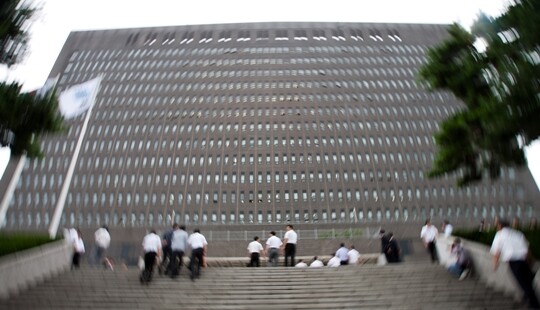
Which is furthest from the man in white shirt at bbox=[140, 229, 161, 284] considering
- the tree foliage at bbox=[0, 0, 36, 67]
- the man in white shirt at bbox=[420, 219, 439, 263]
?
the man in white shirt at bbox=[420, 219, 439, 263]

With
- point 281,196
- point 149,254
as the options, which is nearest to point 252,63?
point 281,196

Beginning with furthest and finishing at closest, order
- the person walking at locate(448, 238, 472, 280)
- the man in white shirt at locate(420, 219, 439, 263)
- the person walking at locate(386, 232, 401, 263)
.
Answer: the person walking at locate(386, 232, 401, 263), the man in white shirt at locate(420, 219, 439, 263), the person walking at locate(448, 238, 472, 280)

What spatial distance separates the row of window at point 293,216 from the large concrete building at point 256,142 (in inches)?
7.0

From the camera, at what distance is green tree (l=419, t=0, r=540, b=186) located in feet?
34.0

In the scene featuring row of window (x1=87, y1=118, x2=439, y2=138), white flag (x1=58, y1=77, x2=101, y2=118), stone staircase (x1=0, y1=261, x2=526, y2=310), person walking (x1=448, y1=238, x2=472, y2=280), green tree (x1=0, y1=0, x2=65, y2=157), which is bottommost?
stone staircase (x1=0, y1=261, x2=526, y2=310)

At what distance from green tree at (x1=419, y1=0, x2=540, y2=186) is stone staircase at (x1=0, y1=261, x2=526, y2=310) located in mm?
3663

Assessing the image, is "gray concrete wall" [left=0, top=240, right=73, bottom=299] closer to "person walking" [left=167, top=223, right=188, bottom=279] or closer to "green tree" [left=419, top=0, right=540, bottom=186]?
"person walking" [left=167, top=223, right=188, bottom=279]

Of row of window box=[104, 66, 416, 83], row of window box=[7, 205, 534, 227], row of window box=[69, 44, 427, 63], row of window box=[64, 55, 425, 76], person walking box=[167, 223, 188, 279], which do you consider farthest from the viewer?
row of window box=[69, 44, 427, 63]

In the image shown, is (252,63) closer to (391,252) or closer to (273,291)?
(391,252)

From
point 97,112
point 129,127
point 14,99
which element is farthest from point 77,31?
point 14,99

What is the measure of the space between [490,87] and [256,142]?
58161mm

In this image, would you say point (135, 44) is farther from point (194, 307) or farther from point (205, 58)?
point (194, 307)

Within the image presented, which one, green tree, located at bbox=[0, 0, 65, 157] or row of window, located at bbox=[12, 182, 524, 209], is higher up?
row of window, located at bbox=[12, 182, 524, 209]

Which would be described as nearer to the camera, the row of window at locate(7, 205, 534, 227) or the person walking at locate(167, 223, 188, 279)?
the person walking at locate(167, 223, 188, 279)
